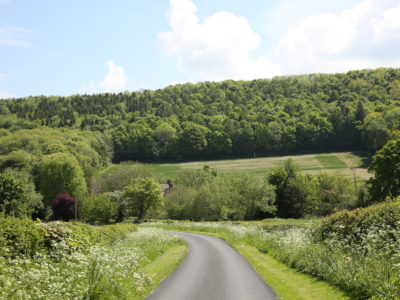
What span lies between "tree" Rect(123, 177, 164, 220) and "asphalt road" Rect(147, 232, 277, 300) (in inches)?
2081

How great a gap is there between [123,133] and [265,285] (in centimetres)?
17172

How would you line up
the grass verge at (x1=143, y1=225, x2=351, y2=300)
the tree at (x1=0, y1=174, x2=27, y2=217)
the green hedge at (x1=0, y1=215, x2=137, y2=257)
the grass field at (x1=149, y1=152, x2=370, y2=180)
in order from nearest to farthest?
the green hedge at (x1=0, y1=215, x2=137, y2=257)
the grass verge at (x1=143, y1=225, x2=351, y2=300)
the tree at (x1=0, y1=174, x2=27, y2=217)
the grass field at (x1=149, y1=152, x2=370, y2=180)

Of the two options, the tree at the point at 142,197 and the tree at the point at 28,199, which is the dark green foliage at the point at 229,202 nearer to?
the tree at the point at 142,197

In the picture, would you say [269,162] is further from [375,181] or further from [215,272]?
[215,272]

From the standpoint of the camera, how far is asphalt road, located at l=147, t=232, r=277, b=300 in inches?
601

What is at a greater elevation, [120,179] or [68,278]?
[68,278]

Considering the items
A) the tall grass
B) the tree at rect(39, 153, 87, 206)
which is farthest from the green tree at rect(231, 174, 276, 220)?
the tall grass

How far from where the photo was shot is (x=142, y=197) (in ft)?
259

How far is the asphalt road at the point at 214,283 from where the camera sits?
50.1ft

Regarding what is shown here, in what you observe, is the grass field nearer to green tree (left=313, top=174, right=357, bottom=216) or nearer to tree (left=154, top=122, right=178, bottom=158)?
tree (left=154, top=122, right=178, bottom=158)

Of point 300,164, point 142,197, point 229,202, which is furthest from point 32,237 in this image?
point 300,164

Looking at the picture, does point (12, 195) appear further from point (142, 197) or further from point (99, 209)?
point (142, 197)

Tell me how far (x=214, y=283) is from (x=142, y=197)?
62519 mm

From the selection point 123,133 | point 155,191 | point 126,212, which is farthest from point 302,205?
point 123,133
